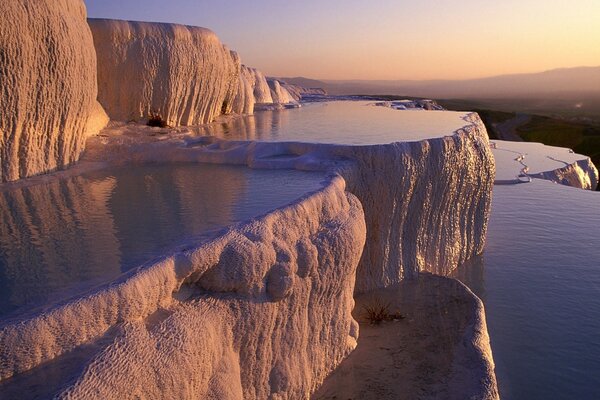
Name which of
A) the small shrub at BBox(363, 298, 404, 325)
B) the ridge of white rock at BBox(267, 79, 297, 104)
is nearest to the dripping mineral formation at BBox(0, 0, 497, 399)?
the small shrub at BBox(363, 298, 404, 325)

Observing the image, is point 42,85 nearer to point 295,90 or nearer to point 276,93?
point 276,93

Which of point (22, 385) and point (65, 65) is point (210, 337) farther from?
point (65, 65)

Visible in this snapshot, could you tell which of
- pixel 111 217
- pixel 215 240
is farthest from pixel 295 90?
pixel 215 240

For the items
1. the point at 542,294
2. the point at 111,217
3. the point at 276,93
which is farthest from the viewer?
the point at 276,93

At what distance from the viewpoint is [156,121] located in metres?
9.45

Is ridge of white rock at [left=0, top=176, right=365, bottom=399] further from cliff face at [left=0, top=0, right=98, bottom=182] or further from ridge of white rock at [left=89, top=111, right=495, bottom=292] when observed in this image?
cliff face at [left=0, top=0, right=98, bottom=182]

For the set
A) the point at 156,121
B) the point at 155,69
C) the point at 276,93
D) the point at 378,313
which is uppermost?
the point at 155,69

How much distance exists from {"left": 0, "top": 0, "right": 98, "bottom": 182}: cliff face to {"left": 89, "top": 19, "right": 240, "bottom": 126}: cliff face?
196cm

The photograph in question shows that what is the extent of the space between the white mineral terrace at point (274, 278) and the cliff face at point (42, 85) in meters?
0.38

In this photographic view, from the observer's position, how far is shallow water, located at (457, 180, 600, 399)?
232 inches

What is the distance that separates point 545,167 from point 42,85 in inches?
621

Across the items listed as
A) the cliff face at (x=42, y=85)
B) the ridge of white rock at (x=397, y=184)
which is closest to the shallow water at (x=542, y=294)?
the ridge of white rock at (x=397, y=184)

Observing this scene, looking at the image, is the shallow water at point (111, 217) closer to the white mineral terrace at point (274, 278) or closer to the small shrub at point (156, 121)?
the white mineral terrace at point (274, 278)

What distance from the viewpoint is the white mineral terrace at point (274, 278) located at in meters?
2.50
